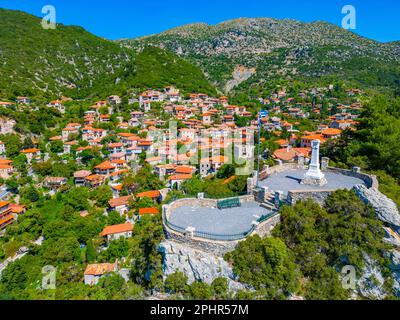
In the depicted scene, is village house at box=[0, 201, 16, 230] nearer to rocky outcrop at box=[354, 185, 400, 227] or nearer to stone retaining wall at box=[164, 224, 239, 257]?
stone retaining wall at box=[164, 224, 239, 257]

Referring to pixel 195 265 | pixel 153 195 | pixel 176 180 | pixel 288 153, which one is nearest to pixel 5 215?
pixel 153 195

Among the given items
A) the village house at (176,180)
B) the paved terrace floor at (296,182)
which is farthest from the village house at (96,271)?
the paved terrace floor at (296,182)

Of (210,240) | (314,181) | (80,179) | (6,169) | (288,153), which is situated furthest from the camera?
(6,169)

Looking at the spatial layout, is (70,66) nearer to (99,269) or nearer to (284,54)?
(284,54)

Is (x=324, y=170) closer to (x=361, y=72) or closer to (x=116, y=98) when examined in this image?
(x=116, y=98)

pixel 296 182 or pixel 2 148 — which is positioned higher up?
pixel 296 182

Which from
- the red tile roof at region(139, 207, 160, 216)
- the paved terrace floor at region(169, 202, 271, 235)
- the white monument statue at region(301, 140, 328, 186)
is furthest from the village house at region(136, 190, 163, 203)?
the white monument statue at region(301, 140, 328, 186)

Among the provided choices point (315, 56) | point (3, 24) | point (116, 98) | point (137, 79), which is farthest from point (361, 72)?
point (3, 24)
